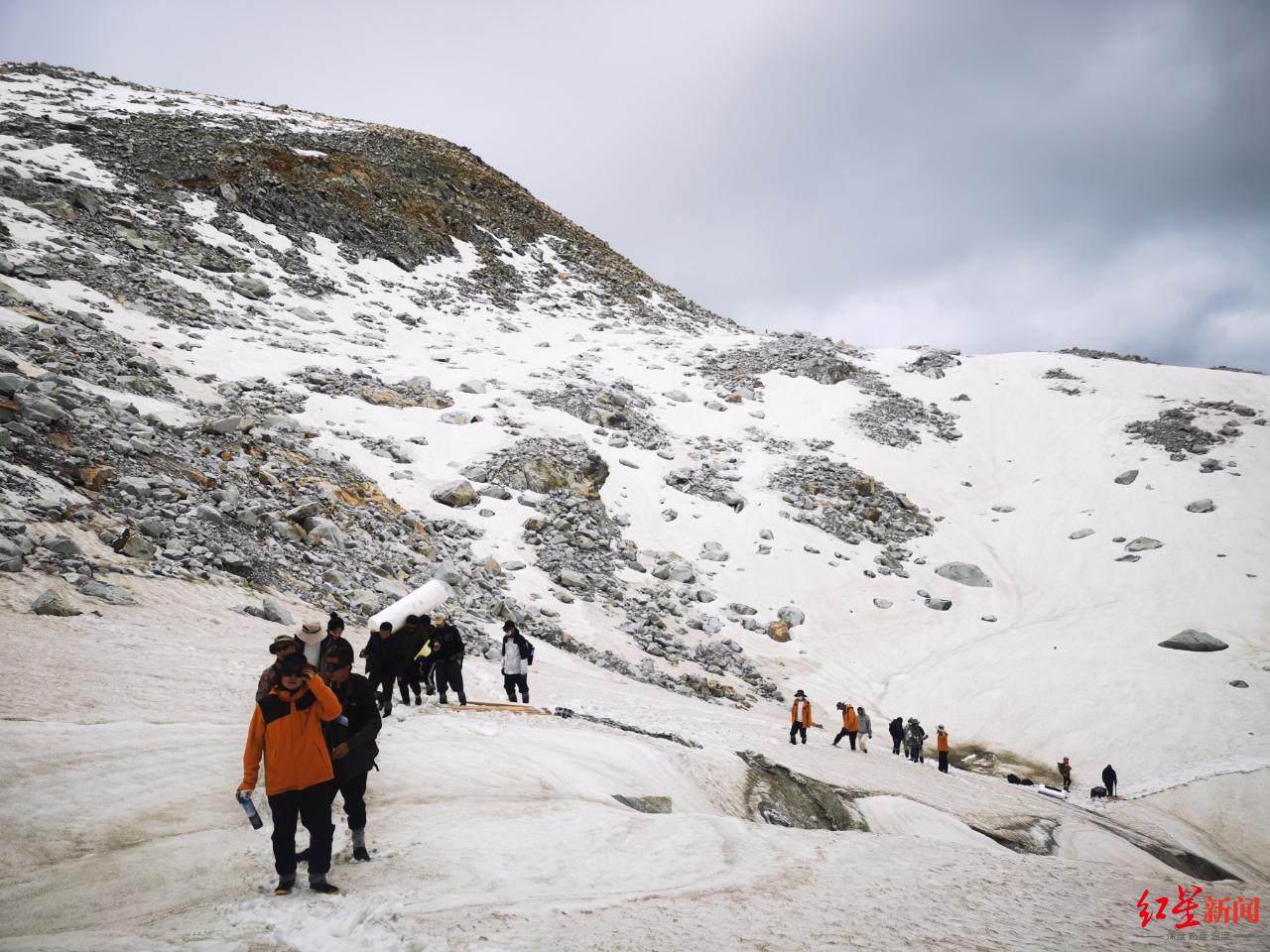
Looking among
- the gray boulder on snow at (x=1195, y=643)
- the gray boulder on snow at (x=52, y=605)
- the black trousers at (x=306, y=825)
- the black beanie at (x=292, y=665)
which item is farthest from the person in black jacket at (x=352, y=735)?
the gray boulder on snow at (x=1195, y=643)

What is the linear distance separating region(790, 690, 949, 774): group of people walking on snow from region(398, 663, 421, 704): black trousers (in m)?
8.79

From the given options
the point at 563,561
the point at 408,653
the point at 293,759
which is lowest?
the point at 293,759

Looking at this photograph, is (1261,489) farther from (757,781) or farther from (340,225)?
(340,225)

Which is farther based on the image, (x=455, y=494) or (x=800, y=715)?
(x=455, y=494)

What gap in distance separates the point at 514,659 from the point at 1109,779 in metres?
17.3

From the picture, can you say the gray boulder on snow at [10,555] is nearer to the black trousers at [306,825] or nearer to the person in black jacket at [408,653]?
the person in black jacket at [408,653]

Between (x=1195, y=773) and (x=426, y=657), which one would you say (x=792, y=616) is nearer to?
(x=1195, y=773)

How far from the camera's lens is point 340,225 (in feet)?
173

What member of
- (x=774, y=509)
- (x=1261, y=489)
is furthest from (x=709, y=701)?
(x=1261, y=489)

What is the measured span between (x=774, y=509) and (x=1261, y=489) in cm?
2440

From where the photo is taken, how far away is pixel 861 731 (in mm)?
19609

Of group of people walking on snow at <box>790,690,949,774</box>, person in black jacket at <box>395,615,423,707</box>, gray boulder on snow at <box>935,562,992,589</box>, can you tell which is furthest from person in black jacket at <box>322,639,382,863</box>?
gray boulder on snow at <box>935,562,992,589</box>

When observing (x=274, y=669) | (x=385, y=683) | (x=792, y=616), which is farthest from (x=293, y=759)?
(x=792, y=616)

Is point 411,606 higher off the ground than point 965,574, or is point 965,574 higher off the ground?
point 965,574
